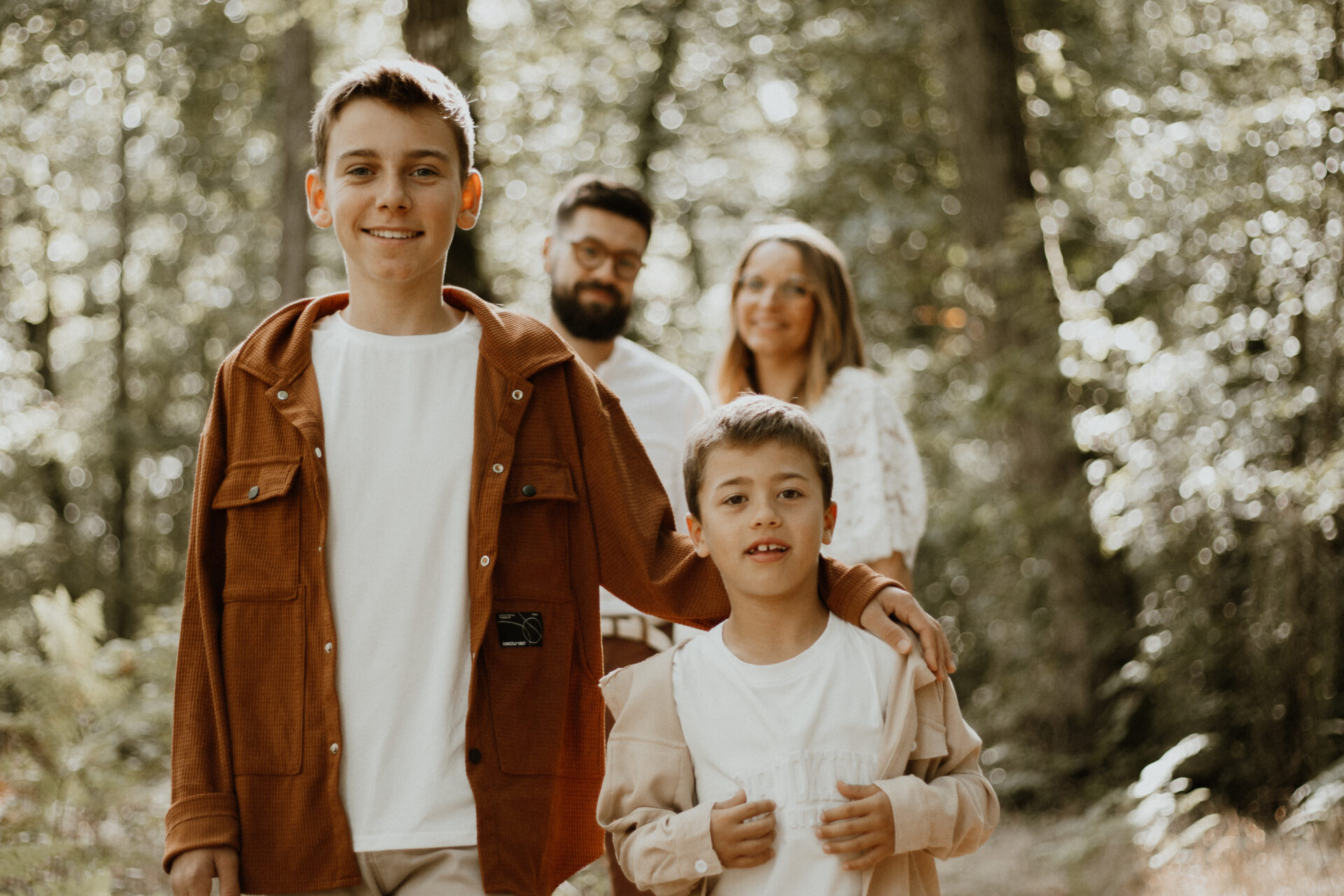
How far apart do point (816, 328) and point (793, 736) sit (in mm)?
2063

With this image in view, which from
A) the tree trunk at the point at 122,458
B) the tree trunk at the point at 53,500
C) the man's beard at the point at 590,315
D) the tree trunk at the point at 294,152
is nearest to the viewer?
the man's beard at the point at 590,315

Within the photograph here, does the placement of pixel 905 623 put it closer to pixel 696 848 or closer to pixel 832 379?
pixel 696 848

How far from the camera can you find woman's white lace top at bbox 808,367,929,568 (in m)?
3.94

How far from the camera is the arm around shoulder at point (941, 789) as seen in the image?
237cm

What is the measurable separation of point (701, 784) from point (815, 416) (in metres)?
1.84

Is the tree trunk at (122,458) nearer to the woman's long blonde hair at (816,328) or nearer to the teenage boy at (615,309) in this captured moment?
the teenage boy at (615,309)

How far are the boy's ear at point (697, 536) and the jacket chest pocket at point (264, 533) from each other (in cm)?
83

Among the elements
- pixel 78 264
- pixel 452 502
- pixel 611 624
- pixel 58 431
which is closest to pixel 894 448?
pixel 611 624

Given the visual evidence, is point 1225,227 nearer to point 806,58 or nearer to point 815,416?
point 815,416

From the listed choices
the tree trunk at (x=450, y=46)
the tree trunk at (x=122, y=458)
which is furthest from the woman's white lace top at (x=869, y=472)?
the tree trunk at (x=122, y=458)

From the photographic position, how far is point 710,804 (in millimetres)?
2414

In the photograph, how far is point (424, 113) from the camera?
2600mm

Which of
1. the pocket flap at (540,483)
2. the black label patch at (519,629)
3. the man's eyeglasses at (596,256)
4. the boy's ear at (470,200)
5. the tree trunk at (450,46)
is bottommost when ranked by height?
the black label patch at (519,629)

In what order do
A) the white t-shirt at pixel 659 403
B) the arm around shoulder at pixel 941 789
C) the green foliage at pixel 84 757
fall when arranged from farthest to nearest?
the green foliage at pixel 84 757
the white t-shirt at pixel 659 403
the arm around shoulder at pixel 941 789
